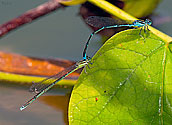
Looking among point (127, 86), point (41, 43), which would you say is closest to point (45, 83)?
point (127, 86)

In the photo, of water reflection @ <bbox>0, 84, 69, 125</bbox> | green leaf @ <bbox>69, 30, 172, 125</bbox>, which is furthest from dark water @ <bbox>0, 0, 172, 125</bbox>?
green leaf @ <bbox>69, 30, 172, 125</bbox>

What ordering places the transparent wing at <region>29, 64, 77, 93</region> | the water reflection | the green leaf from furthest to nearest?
the transparent wing at <region>29, 64, 77, 93</region> < the water reflection < the green leaf

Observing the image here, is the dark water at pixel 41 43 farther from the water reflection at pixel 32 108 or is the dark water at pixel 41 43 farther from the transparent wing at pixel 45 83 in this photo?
the transparent wing at pixel 45 83

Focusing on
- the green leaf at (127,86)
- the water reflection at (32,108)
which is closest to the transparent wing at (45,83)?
the water reflection at (32,108)

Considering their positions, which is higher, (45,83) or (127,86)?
(127,86)

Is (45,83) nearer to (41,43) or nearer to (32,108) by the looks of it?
(32,108)

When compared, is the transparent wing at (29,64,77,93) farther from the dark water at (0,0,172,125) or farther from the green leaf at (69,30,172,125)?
the green leaf at (69,30,172,125)
